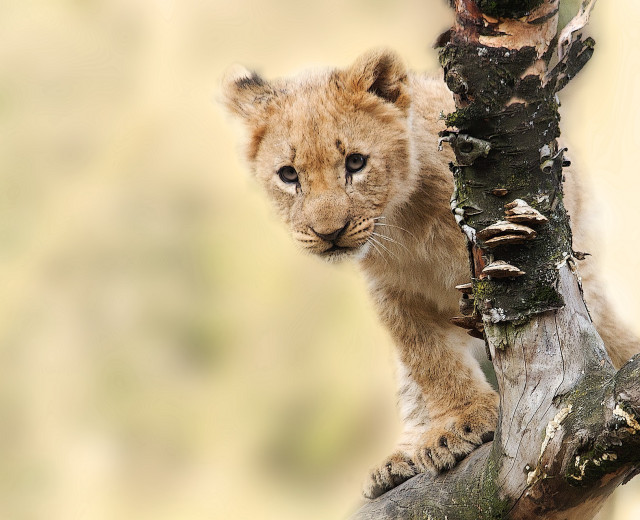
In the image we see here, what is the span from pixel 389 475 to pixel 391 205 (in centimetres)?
118

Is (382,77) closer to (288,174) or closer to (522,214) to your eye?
(288,174)

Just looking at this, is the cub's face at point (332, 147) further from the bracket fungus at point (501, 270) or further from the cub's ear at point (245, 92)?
the bracket fungus at point (501, 270)

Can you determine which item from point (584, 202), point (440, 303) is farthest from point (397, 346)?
point (584, 202)

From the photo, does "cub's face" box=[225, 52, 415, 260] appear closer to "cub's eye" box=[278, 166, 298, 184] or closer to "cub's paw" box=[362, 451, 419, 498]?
"cub's eye" box=[278, 166, 298, 184]

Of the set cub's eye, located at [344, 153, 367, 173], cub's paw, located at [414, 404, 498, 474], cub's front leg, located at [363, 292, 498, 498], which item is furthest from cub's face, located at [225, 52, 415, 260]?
cub's paw, located at [414, 404, 498, 474]

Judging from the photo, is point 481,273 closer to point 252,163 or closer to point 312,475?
point 252,163

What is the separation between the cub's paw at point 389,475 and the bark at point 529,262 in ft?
3.10

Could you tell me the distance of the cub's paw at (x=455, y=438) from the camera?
3369mm

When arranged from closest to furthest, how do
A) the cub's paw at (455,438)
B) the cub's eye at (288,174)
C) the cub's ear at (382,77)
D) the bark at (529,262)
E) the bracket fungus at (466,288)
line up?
the bark at (529,262)
the bracket fungus at (466,288)
the cub's paw at (455,438)
the cub's eye at (288,174)
the cub's ear at (382,77)

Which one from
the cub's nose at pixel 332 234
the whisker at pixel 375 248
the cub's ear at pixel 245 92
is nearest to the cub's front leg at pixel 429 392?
the whisker at pixel 375 248

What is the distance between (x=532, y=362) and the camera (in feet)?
8.03

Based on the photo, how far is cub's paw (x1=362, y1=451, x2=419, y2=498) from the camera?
355 centimetres

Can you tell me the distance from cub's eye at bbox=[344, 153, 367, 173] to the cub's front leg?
816mm

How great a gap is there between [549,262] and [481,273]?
20 cm
